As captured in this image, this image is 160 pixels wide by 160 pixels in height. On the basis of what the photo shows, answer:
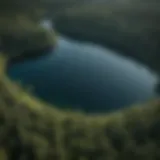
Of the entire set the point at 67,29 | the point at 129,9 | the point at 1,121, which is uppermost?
the point at 129,9

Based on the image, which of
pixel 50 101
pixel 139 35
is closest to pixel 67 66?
pixel 50 101

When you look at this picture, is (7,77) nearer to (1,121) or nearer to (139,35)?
(1,121)

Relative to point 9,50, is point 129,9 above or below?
above

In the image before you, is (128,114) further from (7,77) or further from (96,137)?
(7,77)

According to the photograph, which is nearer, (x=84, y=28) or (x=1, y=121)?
(x=1, y=121)

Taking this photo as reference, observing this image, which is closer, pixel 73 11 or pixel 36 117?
pixel 36 117

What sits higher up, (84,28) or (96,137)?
(84,28)
